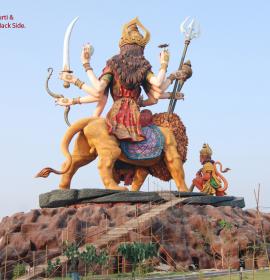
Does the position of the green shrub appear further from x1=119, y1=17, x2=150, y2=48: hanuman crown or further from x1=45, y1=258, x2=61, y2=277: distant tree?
x1=119, y1=17, x2=150, y2=48: hanuman crown

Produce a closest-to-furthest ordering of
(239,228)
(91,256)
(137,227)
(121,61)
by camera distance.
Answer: (91,256), (137,227), (239,228), (121,61)

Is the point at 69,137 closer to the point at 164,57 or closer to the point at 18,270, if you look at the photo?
the point at 164,57

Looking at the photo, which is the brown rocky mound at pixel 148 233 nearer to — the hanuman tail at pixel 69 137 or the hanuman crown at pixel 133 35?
the hanuman tail at pixel 69 137

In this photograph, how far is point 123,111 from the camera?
1349 centimetres

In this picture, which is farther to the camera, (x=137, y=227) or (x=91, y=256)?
(x=137, y=227)

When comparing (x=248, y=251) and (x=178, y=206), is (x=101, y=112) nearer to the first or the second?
(x=178, y=206)

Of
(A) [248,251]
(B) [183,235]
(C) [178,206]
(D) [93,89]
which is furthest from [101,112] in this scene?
(A) [248,251]

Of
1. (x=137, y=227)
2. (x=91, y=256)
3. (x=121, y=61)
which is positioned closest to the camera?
(x=91, y=256)

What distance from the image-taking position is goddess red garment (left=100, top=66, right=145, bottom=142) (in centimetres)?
1321

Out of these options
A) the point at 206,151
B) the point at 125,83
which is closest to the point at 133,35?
the point at 125,83

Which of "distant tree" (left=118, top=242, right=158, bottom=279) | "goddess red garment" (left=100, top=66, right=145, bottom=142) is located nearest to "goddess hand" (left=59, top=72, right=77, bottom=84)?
"goddess red garment" (left=100, top=66, right=145, bottom=142)

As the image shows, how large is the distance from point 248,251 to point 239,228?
2.01 ft

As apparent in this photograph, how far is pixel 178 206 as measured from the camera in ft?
40.2

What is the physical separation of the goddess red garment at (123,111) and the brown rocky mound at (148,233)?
184 centimetres
